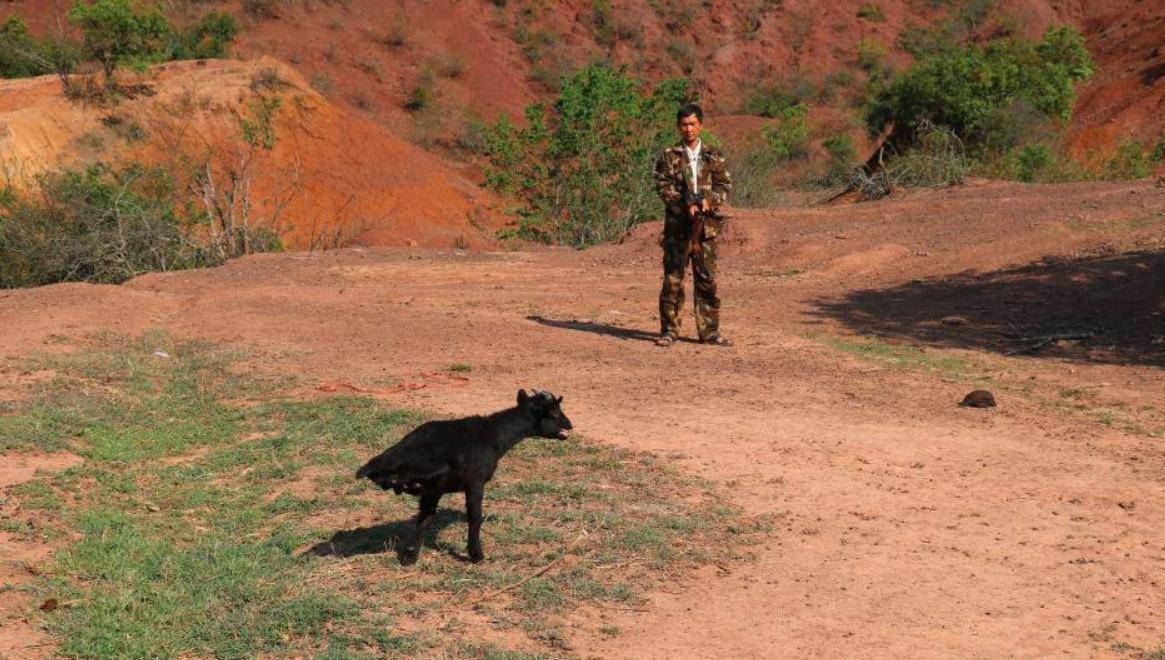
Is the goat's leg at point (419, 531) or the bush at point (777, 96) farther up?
the bush at point (777, 96)

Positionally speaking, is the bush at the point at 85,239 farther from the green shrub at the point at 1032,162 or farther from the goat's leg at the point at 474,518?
the green shrub at the point at 1032,162

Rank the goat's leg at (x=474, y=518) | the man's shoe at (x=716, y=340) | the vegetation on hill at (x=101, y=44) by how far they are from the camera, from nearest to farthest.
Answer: the goat's leg at (x=474, y=518) → the man's shoe at (x=716, y=340) → the vegetation on hill at (x=101, y=44)

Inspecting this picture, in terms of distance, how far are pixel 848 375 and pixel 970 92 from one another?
64.0ft

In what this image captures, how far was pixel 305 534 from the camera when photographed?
561cm

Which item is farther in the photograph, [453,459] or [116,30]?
[116,30]

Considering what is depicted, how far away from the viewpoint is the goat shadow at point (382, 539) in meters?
5.36

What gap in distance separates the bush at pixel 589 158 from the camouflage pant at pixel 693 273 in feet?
32.6

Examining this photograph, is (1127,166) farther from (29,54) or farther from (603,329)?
(29,54)

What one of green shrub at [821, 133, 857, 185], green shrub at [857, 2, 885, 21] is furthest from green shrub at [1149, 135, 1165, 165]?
green shrub at [857, 2, 885, 21]

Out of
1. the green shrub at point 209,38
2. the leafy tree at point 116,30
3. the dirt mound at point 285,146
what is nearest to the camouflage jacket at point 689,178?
the dirt mound at point 285,146

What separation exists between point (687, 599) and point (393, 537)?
1545mm

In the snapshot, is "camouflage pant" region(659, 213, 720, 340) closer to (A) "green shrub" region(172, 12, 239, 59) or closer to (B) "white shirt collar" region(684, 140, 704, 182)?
(B) "white shirt collar" region(684, 140, 704, 182)

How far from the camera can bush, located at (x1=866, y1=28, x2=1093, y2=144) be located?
2645cm

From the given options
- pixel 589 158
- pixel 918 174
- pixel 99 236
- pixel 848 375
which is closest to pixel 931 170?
pixel 918 174
